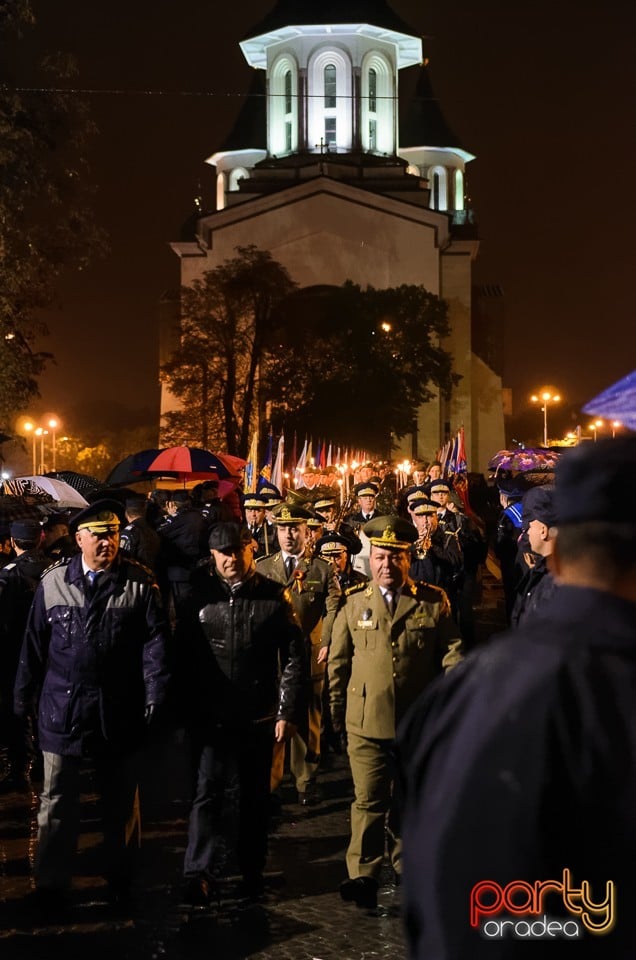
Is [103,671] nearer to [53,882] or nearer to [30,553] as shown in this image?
[53,882]

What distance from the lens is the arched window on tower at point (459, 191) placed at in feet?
293

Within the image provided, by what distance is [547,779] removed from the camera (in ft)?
6.90

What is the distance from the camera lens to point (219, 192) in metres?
84.2

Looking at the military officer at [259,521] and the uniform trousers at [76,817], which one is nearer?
the uniform trousers at [76,817]

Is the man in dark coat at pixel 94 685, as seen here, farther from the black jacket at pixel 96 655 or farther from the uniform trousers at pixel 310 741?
the uniform trousers at pixel 310 741

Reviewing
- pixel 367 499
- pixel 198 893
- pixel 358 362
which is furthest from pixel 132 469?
pixel 358 362

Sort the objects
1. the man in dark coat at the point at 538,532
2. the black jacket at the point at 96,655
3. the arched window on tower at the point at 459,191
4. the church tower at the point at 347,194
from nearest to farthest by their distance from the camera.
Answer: the black jacket at the point at 96,655 < the man in dark coat at the point at 538,532 < the church tower at the point at 347,194 < the arched window on tower at the point at 459,191

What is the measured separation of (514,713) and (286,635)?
16.2 ft

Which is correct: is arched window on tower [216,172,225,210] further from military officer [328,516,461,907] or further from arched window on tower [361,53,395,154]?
military officer [328,516,461,907]

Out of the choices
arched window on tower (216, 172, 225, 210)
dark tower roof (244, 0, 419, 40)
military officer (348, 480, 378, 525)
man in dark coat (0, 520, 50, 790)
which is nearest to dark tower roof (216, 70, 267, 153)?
arched window on tower (216, 172, 225, 210)

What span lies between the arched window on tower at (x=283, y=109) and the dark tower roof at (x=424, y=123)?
1723 cm

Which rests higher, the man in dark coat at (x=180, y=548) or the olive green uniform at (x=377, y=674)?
the man in dark coat at (x=180, y=548)

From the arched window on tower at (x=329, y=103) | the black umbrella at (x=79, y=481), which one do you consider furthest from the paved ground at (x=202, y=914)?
the arched window on tower at (x=329, y=103)

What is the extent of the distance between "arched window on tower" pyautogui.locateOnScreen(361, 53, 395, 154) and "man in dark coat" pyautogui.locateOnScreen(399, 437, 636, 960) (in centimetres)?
7111
